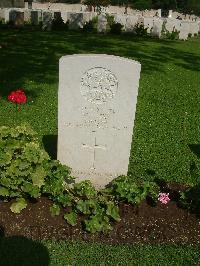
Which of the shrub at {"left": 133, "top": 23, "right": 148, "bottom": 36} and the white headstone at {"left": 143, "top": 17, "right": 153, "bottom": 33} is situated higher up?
the white headstone at {"left": 143, "top": 17, "right": 153, "bottom": 33}

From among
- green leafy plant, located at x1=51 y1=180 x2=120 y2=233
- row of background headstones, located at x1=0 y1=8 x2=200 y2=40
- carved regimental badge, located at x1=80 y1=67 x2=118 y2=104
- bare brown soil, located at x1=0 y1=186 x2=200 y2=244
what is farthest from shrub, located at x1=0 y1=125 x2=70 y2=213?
row of background headstones, located at x1=0 y1=8 x2=200 y2=40

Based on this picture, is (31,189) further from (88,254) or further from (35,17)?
(35,17)

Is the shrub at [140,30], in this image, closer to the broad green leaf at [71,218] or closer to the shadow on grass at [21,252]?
the broad green leaf at [71,218]

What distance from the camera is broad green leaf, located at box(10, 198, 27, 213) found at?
492 cm

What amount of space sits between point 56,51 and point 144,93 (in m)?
5.90

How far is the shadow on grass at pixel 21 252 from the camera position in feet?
14.3

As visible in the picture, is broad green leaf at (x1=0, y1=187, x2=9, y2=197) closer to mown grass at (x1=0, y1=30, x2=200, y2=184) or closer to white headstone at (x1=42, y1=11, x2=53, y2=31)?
mown grass at (x1=0, y1=30, x2=200, y2=184)

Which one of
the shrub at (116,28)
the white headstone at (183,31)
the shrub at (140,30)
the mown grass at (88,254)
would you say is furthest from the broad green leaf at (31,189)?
the white headstone at (183,31)

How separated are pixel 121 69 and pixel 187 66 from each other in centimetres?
1126

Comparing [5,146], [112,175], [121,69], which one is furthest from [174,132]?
[5,146]

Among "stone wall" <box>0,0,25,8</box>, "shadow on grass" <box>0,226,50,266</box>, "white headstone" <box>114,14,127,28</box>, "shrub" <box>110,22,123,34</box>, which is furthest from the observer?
"stone wall" <box>0,0,25,8</box>

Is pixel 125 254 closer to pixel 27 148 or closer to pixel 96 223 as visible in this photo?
pixel 96 223

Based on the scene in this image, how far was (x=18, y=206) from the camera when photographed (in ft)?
16.2

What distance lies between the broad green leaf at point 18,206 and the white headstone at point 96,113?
812 mm
